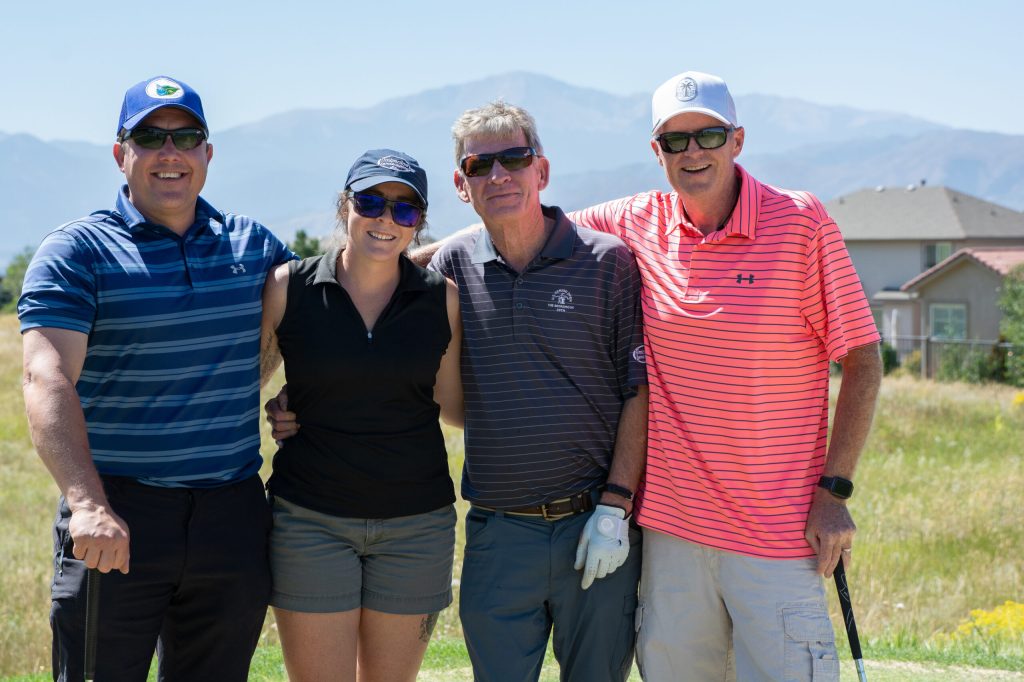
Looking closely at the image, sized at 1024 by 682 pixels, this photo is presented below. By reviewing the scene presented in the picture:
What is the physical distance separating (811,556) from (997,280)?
154 ft

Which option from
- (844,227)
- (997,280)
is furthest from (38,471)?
(844,227)

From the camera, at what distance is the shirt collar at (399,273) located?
3.92m

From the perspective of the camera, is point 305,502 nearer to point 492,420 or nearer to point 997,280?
point 492,420

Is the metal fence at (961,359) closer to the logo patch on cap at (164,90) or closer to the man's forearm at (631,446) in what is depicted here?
the man's forearm at (631,446)

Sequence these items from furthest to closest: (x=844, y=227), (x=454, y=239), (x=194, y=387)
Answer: (x=844, y=227), (x=454, y=239), (x=194, y=387)

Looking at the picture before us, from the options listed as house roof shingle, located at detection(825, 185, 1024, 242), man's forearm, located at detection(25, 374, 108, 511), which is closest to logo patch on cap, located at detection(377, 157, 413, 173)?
man's forearm, located at detection(25, 374, 108, 511)

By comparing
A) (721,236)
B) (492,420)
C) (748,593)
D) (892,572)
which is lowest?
(892,572)

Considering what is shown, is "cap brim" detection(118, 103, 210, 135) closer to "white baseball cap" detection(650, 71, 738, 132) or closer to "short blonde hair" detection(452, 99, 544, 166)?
"short blonde hair" detection(452, 99, 544, 166)

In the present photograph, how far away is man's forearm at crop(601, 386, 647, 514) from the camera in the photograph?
4059 millimetres

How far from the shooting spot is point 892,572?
10.3 m

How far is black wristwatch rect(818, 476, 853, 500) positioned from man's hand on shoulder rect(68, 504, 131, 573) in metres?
2.49

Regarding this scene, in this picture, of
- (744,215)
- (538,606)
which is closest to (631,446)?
(538,606)

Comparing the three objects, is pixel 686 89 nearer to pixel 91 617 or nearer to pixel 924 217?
pixel 91 617

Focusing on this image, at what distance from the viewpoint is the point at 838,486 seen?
394 cm
